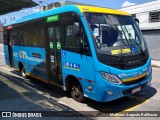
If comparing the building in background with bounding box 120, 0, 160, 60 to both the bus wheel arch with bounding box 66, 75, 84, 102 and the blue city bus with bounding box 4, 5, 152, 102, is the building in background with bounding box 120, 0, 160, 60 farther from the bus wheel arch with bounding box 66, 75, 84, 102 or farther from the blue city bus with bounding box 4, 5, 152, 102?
the bus wheel arch with bounding box 66, 75, 84, 102

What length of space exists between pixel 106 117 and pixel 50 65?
9.90 feet

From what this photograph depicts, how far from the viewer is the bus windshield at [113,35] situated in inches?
247

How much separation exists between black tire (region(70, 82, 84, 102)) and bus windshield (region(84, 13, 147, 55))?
60.2 inches

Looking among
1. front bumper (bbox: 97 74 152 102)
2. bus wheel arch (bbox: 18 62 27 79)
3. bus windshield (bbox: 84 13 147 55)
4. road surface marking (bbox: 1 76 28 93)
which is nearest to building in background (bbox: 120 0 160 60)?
bus wheel arch (bbox: 18 62 27 79)

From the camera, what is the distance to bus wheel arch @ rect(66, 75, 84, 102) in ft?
23.1

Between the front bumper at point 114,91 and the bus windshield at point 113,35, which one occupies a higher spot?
the bus windshield at point 113,35

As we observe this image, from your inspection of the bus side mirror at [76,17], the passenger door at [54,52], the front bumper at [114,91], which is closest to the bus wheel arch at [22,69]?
the passenger door at [54,52]

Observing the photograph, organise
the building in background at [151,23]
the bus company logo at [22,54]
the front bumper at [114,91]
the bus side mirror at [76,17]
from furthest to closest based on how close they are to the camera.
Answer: the building in background at [151,23] → the bus company logo at [22,54] → the bus side mirror at [76,17] → the front bumper at [114,91]

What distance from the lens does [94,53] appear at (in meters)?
6.08

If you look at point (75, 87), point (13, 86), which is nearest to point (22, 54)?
point (13, 86)

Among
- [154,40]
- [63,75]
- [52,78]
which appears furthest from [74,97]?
[154,40]

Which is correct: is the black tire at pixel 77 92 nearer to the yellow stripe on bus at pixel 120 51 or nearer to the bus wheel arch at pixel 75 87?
the bus wheel arch at pixel 75 87

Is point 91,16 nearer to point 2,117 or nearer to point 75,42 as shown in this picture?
point 75,42

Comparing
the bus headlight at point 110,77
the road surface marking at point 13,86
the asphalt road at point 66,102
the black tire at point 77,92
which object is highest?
the bus headlight at point 110,77
